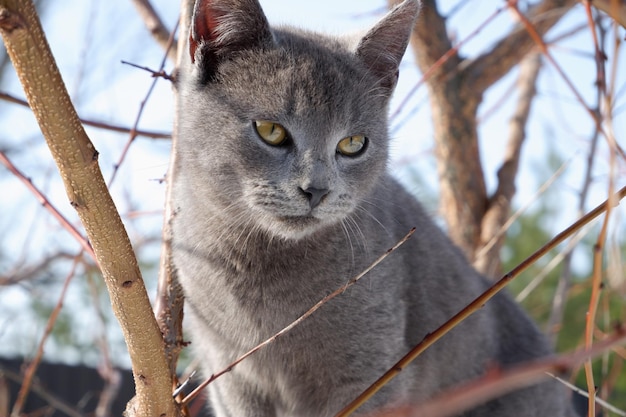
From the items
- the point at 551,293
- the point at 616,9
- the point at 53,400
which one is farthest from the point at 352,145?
the point at 551,293

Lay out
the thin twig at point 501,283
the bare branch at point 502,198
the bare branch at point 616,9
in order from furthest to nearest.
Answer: the bare branch at point 502,198 → the thin twig at point 501,283 → the bare branch at point 616,9

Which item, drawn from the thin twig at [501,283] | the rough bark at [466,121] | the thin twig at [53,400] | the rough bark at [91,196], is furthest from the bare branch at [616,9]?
the rough bark at [466,121]

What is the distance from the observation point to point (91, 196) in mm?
1040

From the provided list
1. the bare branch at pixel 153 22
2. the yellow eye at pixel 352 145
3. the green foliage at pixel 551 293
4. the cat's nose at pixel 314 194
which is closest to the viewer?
the cat's nose at pixel 314 194

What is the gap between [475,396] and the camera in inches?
22.3

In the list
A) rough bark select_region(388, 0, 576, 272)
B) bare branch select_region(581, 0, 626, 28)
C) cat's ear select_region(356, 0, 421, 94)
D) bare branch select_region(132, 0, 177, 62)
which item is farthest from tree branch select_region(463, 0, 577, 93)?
bare branch select_region(581, 0, 626, 28)

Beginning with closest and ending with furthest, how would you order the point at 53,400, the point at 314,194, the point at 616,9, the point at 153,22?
the point at 616,9 < the point at 314,194 < the point at 153,22 < the point at 53,400

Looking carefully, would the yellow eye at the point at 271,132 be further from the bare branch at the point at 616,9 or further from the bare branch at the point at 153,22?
the bare branch at the point at 616,9

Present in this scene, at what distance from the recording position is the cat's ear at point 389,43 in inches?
68.1

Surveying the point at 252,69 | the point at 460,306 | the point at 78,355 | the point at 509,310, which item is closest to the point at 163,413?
the point at 252,69

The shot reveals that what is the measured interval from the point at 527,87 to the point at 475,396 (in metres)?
3.11

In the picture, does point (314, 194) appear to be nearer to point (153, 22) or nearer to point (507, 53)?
point (153, 22)

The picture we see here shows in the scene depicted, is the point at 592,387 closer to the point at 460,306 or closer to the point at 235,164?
the point at 235,164

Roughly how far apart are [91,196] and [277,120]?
25.9 inches
